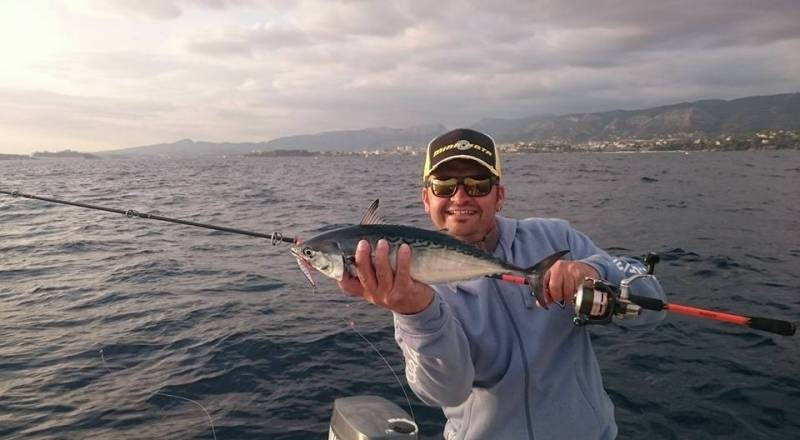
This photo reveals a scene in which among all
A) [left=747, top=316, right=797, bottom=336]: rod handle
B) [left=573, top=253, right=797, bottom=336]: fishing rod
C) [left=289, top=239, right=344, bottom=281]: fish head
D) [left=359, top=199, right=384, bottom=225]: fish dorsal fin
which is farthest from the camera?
[left=359, top=199, right=384, bottom=225]: fish dorsal fin

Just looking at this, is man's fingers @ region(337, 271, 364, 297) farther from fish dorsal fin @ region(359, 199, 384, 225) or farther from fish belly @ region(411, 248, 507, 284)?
fish dorsal fin @ region(359, 199, 384, 225)

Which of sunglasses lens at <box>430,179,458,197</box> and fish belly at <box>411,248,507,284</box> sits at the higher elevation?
sunglasses lens at <box>430,179,458,197</box>

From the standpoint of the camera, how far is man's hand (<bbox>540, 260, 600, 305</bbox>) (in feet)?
12.9

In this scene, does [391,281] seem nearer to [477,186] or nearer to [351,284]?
[351,284]

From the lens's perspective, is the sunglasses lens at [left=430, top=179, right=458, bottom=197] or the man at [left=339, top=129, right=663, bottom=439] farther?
the sunglasses lens at [left=430, top=179, right=458, bottom=197]

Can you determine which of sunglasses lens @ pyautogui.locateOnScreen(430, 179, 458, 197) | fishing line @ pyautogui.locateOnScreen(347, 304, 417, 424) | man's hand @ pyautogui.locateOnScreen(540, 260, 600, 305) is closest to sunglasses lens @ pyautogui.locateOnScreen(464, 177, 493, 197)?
sunglasses lens @ pyautogui.locateOnScreen(430, 179, 458, 197)


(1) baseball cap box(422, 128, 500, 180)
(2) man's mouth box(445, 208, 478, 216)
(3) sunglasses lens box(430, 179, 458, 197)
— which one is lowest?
(2) man's mouth box(445, 208, 478, 216)

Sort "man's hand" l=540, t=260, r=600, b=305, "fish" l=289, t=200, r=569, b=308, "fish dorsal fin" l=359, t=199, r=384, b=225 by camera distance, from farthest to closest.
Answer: "fish dorsal fin" l=359, t=199, r=384, b=225 → "fish" l=289, t=200, r=569, b=308 → "man's hand" l=540, t=260, r=600, b=305

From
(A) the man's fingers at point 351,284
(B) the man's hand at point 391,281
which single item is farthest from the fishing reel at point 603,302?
(A) the man's fingers at point 351,284

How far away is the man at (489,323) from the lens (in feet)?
12.8

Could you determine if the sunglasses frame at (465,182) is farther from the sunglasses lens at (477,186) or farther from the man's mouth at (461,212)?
the man's mouth at (461,212)

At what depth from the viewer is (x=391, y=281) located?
3.86m

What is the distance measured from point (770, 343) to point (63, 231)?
2809cm

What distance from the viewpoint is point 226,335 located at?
1132 cm
